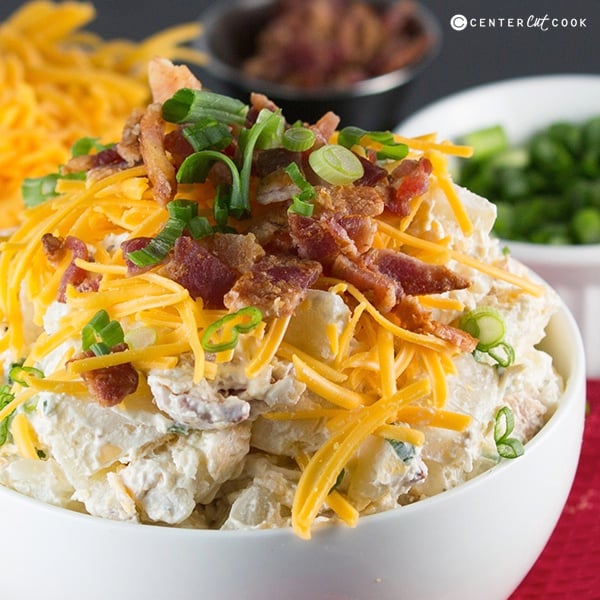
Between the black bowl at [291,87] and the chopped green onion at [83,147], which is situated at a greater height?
the chopped green onion at [83,147]

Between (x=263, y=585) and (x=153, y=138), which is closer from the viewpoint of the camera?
(x=263, y=585)

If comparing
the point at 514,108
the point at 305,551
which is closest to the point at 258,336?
the point at 305,551

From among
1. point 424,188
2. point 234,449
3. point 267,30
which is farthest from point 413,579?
point 267,30

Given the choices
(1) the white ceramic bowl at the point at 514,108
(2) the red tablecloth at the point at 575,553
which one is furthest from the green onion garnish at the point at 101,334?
(1) the white ceramic bowl at the point at 514,108

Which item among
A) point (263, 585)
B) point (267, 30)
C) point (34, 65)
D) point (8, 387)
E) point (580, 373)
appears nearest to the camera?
point (263, 585)

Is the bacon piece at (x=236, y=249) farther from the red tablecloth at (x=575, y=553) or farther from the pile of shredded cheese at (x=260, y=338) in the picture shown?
the red tablecloth at (x=575, y=553)

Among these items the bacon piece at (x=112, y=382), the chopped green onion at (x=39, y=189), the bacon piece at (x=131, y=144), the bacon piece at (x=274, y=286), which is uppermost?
the bacon piece at (x=131, y=144)

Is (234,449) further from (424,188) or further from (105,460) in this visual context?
(424,188)
